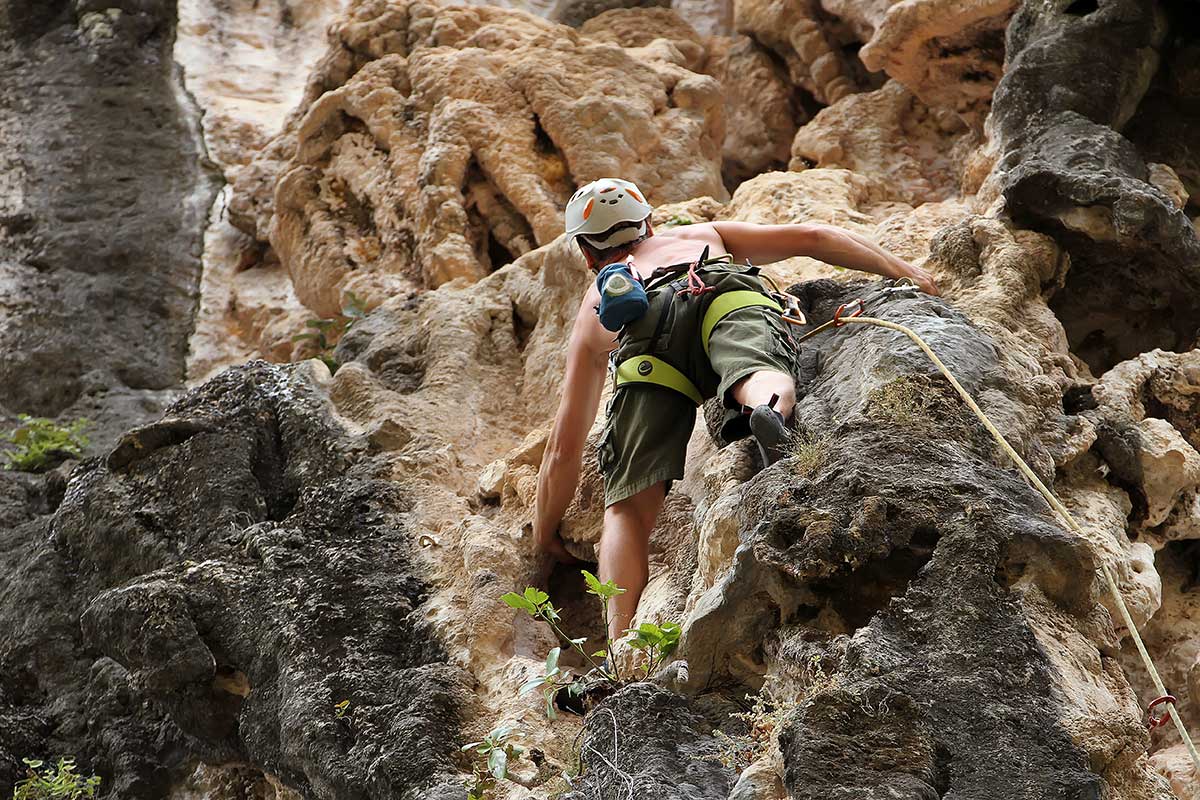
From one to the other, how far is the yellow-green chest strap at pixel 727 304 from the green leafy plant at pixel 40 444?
3.90m

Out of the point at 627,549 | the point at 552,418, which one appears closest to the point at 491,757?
the point at 627,549

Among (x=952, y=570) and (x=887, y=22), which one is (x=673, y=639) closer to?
(x=952, y=570)

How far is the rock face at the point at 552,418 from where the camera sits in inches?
126

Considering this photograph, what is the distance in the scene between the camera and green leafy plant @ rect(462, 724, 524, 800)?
352cm

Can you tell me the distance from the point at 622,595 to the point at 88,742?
7.83 ft

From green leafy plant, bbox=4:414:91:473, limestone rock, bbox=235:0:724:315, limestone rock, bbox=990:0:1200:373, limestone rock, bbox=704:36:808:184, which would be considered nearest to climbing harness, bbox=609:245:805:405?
limestone rock, bbox=990:0:1200:373

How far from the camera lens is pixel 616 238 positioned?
4.60 metres

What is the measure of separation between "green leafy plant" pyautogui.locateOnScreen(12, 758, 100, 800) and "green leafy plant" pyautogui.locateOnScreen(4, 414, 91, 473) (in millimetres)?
2097

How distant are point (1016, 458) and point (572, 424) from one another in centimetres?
147

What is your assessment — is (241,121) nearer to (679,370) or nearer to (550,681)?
(679,370)

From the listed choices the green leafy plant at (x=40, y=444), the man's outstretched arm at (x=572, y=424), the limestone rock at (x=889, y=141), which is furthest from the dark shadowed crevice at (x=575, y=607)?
the limestone rock at (x=889, y=141)

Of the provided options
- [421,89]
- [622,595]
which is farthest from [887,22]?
[622,595]

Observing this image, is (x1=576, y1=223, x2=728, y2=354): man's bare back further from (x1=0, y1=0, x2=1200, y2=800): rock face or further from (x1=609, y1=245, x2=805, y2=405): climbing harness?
(x1=0, y1=0, x2=1200, y2=800): rock face

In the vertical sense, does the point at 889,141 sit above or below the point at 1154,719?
below
